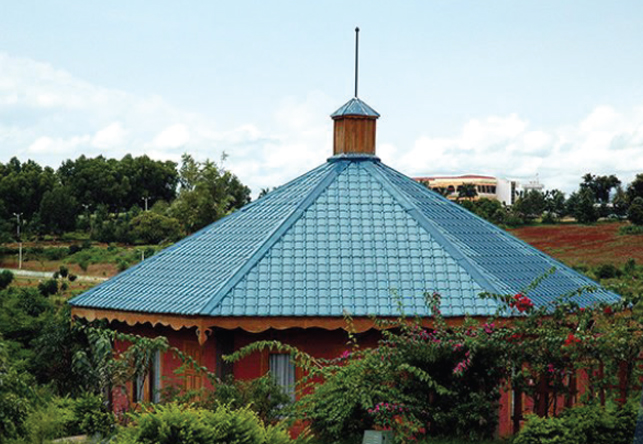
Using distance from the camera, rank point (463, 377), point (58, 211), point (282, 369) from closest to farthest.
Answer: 1. point (463, 377)
2. point (282, 369)
3. point (58, 211)

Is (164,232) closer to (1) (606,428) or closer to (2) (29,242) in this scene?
(2) (29,242)

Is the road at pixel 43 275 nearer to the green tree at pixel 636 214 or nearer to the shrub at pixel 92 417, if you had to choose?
the green tree at pixel 636 214

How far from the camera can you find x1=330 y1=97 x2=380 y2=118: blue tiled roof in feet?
64.6

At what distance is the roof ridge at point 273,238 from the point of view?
50.9 feet

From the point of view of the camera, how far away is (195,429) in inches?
357

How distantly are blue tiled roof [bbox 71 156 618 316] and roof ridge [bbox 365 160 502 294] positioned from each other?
2 centimetres

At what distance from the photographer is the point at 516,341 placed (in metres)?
11.6

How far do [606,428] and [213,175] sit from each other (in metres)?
36.5

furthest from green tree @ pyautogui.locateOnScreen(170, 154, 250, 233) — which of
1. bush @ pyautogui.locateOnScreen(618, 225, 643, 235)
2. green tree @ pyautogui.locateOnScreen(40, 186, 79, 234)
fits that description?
green tree @ pyautogui.locateOnScreen(40, 186, 79, 234)

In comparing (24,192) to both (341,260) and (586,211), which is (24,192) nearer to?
(586,211)

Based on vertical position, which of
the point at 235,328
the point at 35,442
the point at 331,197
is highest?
the point at 331,197

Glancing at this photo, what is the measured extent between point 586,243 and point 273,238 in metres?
33.8

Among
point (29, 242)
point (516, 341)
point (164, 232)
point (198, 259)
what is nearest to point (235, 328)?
point (198, 259)

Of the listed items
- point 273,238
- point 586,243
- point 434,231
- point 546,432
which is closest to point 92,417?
point 273,238
